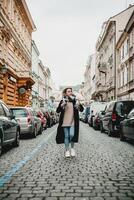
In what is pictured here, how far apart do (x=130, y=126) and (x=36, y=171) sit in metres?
6.39

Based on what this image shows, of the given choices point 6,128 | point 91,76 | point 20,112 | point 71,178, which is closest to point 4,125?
point 6,128

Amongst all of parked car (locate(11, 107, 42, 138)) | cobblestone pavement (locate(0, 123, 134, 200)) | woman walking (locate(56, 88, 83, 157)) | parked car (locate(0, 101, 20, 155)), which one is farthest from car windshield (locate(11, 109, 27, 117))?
woman walking (locate(56, 88, 83, 157))

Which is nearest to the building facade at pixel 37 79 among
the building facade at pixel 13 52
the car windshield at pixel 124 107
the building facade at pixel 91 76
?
the building facade at pixel 13 52

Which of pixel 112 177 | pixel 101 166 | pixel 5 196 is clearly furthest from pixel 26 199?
pixel 101 166

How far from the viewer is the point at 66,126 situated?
962cm

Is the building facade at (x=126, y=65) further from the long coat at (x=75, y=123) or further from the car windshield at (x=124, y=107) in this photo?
the long coat at (x=75, y=123)

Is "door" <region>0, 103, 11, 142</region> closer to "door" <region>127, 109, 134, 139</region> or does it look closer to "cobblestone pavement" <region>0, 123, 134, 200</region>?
"cobblestone pavement" <region>0, 123, 134, 200</region>

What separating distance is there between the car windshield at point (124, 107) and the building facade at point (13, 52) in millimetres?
10604

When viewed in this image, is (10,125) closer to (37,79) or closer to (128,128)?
(128,128)

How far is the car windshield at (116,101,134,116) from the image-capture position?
700 inches

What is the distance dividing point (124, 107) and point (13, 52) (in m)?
18.1

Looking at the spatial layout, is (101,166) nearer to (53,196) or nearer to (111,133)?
(53,196)

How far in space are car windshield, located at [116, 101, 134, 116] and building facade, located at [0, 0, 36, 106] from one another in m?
10.6

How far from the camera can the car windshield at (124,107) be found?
1777 centimetres
